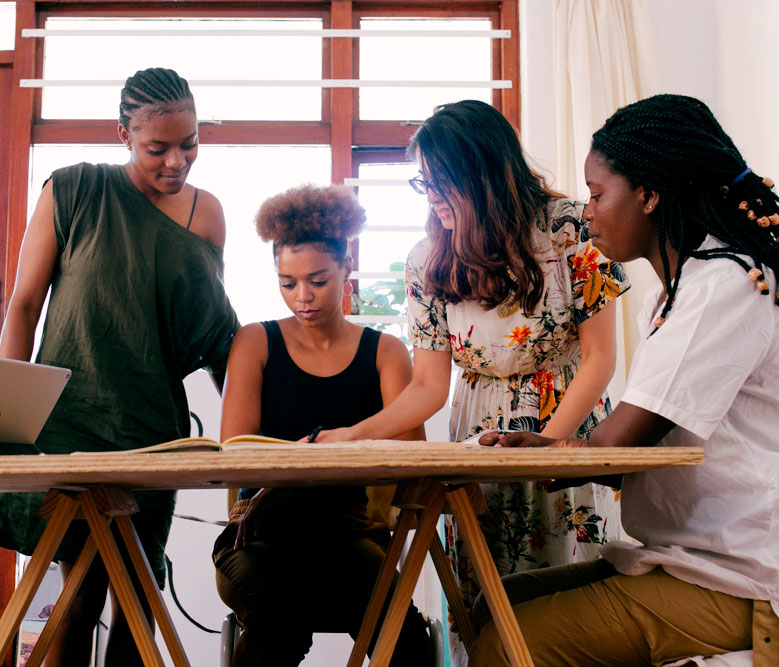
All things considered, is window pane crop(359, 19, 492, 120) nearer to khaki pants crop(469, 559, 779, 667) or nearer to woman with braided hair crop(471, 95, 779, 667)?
woman with braided hair crop(471, 95, 779, 667)

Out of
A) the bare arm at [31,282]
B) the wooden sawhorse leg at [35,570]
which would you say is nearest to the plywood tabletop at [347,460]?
the wooden sawhorse leg at [35,570]

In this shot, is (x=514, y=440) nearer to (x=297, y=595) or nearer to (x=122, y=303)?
(x=297, y=595)

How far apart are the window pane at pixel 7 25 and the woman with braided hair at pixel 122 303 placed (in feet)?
6.55

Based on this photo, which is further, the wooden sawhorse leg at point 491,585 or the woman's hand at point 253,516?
the woman's hand at point 253,516

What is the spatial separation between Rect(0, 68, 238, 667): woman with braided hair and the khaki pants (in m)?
0.82

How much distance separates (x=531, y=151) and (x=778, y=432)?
84.3 inches

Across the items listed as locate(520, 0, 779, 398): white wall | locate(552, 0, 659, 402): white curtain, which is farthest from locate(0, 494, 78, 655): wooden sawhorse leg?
locate(552, 0, 659, 402): white curtain

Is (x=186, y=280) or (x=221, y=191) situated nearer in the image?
(x=186, y=280)

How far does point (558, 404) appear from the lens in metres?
1.53

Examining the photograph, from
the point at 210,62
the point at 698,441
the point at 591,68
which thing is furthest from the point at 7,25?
the point at 698,441

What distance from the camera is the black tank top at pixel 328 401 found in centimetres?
161

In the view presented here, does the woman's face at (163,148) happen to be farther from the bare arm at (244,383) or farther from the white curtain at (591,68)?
the white curtain at (591,68)

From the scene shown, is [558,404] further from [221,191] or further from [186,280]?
[221,191]

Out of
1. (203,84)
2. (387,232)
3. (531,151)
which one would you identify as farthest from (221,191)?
(531,151)
